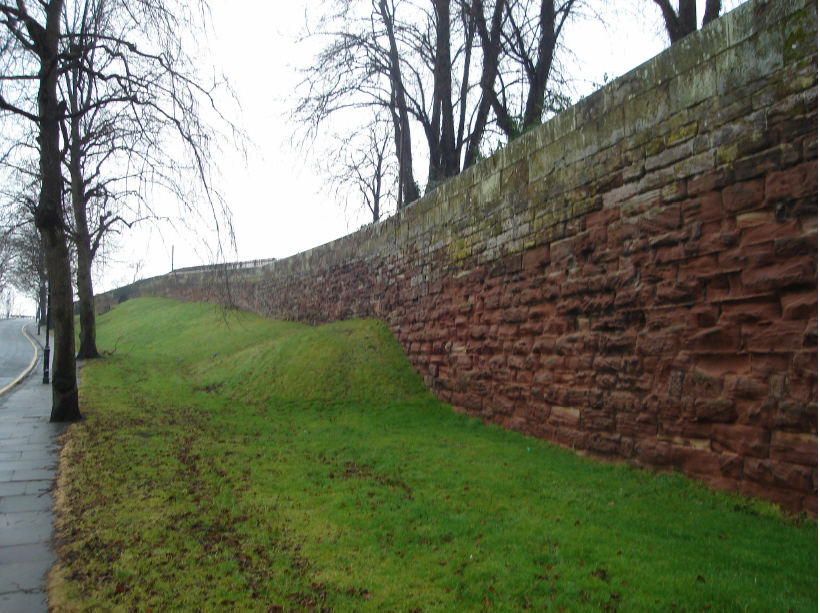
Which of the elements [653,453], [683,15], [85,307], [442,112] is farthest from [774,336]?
[85,307]

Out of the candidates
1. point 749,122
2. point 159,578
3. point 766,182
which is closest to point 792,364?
point 766,182

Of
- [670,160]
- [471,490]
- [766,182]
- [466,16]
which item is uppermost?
[466,16]

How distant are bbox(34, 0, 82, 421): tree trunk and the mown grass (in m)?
0.73

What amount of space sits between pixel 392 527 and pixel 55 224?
6.52 metres

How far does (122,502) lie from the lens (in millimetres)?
4602

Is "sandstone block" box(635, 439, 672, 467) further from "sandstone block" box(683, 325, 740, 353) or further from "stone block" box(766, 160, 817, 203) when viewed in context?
"stone block" box(766, 160, 817, 203)

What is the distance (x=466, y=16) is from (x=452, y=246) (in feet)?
22.6

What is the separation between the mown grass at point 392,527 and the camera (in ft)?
10.4

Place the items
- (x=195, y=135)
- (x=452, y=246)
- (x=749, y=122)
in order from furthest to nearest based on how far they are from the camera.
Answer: (x=452, y=246)
(x=195, y=135)
(x=749, y=122)

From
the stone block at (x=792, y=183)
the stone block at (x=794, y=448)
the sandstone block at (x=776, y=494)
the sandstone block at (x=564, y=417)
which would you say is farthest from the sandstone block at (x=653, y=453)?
the stone block at (x=792, y=183)

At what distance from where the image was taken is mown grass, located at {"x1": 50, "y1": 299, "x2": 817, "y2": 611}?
3.18 m

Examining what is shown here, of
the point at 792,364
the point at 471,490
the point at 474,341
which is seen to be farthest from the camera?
the point at 474,341

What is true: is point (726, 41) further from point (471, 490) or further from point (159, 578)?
point (159, 578)

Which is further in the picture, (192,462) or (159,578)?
(192,462)
